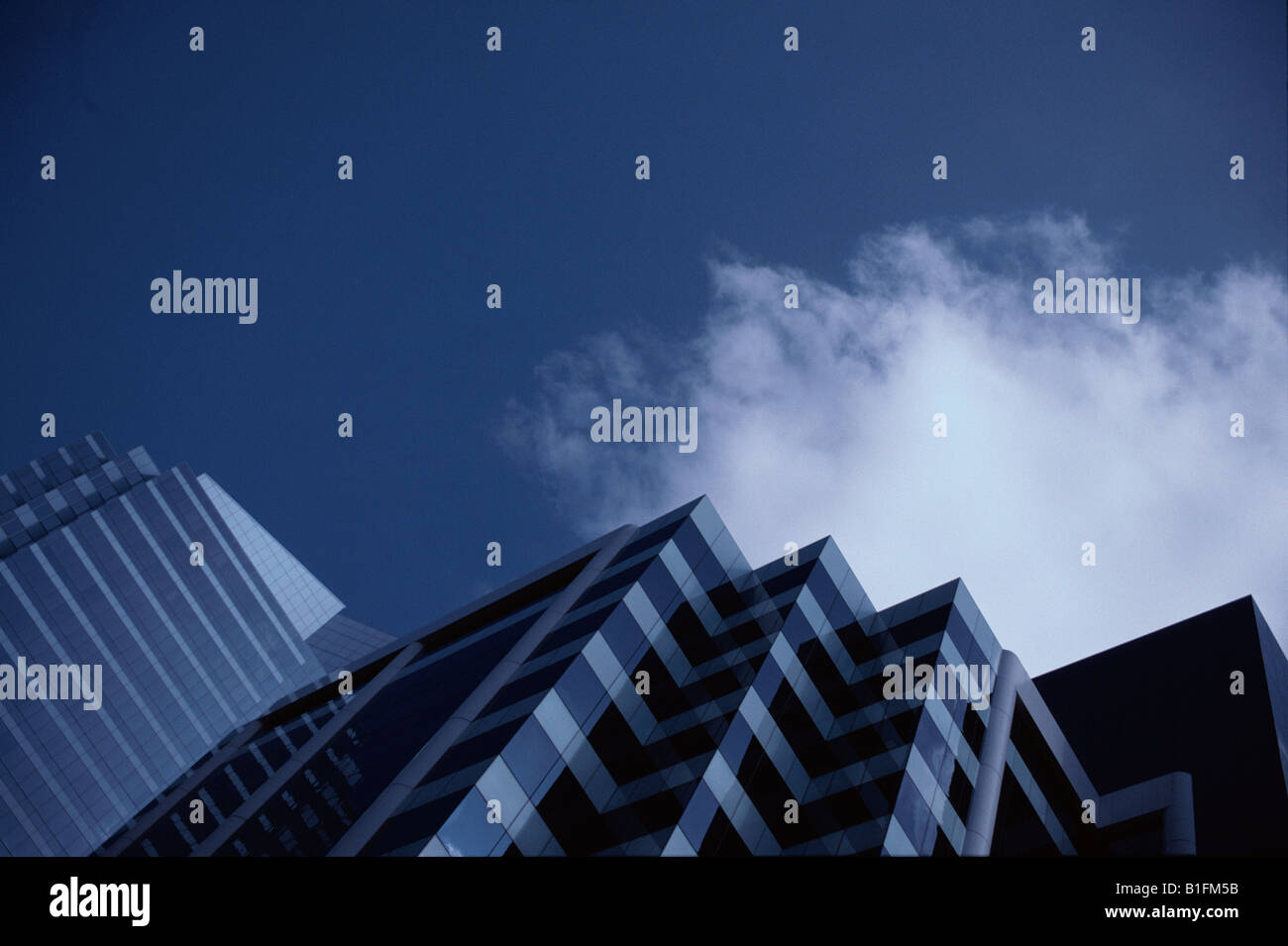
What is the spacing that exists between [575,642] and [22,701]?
74860mm

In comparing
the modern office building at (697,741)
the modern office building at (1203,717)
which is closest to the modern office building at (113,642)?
the modern office building at (697,741)

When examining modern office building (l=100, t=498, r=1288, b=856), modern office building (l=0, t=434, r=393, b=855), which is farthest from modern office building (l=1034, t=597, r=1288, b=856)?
modern office building (l=0, t=434, r=393, b=855)

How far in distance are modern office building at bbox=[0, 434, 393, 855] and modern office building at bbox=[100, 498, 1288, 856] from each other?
1768 inches

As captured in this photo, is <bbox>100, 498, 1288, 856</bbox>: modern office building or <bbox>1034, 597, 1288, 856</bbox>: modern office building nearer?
<bbox>100, 498, 1288, 856</bbox>: modern office building

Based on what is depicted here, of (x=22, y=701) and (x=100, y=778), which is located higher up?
(x=22, y=701)

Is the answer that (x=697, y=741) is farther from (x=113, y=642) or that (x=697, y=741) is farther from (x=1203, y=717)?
(x=113, y=642)

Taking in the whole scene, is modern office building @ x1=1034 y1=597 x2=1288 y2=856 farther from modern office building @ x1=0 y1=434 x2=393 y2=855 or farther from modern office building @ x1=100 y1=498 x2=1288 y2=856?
modern office building @ x1=0 y1=434 x2=393 y2=855

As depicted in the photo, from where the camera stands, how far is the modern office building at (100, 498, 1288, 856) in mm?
30750

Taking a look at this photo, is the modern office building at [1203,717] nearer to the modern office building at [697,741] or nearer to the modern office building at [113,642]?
the modern office building at [697,741]

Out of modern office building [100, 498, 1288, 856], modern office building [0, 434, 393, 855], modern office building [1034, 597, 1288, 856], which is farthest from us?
modern office building [0, 434, 393, 855]
